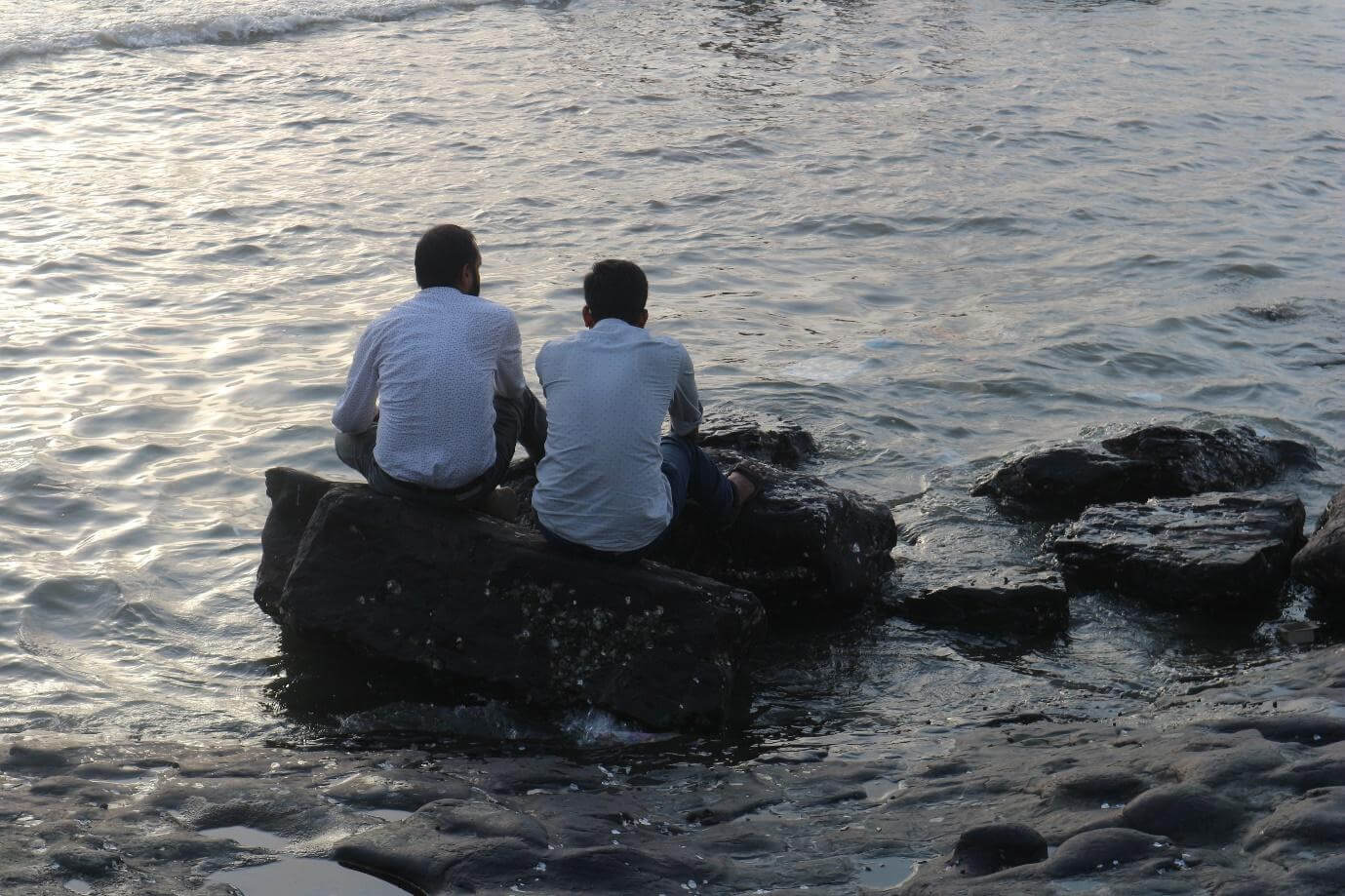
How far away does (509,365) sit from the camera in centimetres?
634

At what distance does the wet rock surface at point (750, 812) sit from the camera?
414 centimetres

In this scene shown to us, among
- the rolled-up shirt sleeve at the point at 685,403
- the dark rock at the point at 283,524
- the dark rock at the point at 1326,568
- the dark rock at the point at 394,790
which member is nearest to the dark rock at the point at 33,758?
the dark rock at the point at 394,790

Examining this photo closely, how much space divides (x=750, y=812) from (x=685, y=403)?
205 centimetres

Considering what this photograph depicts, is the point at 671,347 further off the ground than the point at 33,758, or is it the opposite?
the point at 671,347

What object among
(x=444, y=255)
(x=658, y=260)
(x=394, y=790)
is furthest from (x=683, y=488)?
(x=658, y=260)

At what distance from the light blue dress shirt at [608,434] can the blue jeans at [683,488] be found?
0.13ft

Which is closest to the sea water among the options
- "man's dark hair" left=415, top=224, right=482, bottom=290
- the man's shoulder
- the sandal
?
the sandal

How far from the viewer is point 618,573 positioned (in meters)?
5.92

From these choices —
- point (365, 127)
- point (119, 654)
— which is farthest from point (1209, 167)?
point (119, 654)

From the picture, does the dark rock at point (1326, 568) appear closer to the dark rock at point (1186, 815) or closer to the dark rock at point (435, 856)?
the dark rock at point (1186, 815)

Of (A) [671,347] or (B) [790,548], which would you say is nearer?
(A) [671,347]

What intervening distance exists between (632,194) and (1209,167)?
7172mm

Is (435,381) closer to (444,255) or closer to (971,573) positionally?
(444,255)

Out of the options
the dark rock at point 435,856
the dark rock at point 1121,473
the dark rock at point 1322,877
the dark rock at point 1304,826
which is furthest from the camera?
the dark rock at point 1121,473
